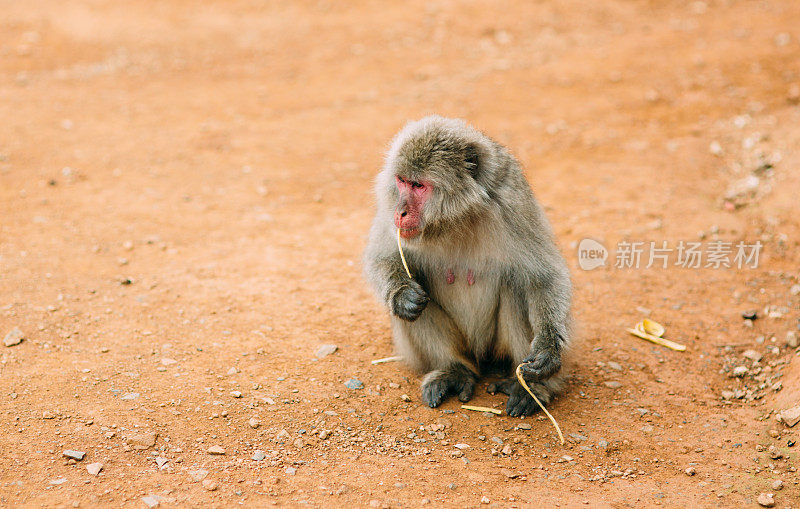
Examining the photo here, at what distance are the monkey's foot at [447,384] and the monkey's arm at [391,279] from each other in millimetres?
568

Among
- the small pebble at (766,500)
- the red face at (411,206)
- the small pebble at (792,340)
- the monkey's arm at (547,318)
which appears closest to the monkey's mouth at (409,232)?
the red face at (411,206)

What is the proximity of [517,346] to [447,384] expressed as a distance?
1.70 ft

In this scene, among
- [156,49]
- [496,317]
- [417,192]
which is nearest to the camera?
[417,192]

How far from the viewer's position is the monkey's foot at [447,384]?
5121mm

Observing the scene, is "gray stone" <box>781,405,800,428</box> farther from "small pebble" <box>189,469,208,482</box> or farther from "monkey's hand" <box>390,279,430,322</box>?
"small pebble" <box>189,469,208,482</box>

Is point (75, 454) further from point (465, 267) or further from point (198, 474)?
point (465, 267)

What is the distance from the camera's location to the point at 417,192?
468 centimetres

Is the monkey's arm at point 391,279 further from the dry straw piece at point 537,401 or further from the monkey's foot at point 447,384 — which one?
the dry straw piece at point 537,401

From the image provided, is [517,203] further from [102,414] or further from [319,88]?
[319,88]

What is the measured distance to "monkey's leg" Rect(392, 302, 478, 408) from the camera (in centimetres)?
520

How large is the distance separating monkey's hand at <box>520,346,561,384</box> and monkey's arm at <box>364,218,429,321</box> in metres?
0.72

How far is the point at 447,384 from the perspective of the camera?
5203 mm

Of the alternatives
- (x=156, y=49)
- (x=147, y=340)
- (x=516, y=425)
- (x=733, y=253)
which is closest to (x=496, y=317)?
(x=516, y=425)

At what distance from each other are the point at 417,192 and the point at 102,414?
2.27m
